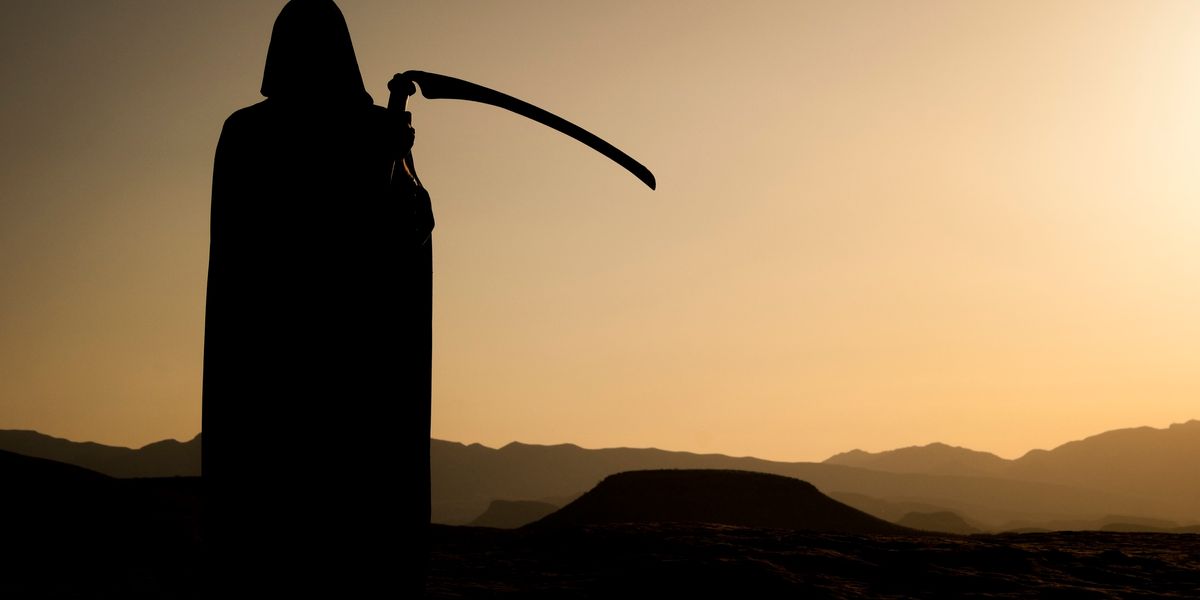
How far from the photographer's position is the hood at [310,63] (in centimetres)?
472

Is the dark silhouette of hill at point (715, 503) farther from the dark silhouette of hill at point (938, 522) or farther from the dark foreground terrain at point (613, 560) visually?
the dark silhouette of hill at point (938, 522)

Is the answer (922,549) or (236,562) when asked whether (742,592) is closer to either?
(922,549)

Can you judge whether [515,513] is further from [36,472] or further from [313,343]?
[313,343]

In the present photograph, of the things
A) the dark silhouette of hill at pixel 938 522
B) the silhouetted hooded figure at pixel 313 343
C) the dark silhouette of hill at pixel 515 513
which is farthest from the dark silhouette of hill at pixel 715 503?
the dark silhouette of hill at pixel 515 513

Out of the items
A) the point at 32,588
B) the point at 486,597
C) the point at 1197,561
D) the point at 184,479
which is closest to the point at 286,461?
the point at 486,597

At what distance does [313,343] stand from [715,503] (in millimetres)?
45427

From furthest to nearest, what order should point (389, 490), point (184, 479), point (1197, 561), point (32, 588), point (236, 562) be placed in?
point (184, 479)
point (1197, 561)
point (32, 588)
point (389, 490)
point (236, 562)

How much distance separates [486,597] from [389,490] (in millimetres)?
5499

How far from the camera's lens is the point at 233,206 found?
14.8ft

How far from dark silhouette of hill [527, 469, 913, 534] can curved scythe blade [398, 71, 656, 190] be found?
125 feet

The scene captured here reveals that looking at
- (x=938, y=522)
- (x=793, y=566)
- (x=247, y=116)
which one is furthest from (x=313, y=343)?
(x=938, y=522)

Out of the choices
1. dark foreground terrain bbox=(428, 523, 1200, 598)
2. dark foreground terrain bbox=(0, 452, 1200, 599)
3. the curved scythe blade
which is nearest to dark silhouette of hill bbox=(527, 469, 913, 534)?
dark foreground terrain bbox=(428, 523, 1200, 598)

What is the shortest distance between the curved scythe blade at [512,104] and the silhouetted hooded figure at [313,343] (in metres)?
0.34

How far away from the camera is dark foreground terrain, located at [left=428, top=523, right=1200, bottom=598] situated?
959 cm
